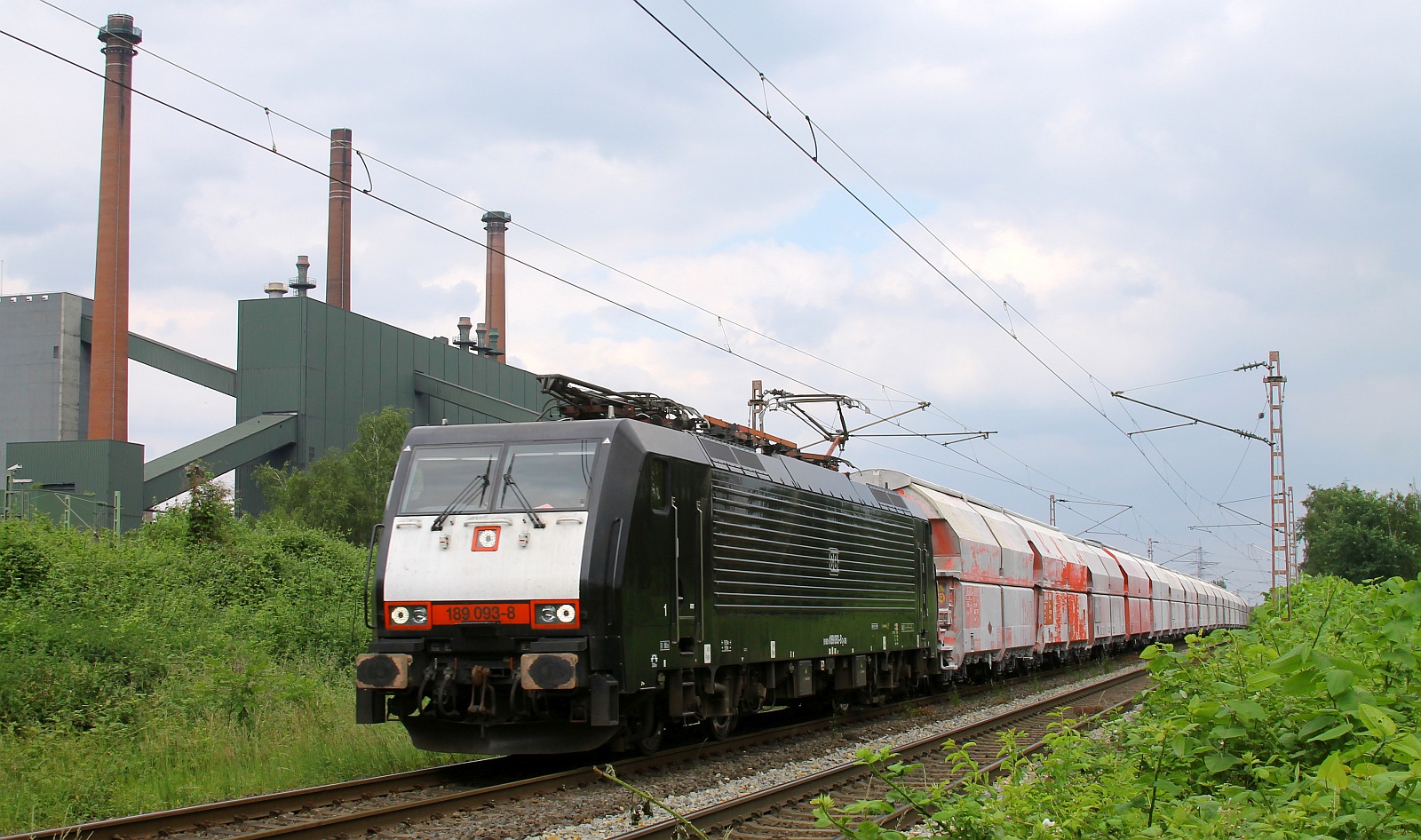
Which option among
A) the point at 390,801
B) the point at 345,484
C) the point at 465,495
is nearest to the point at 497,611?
the point at 465,495

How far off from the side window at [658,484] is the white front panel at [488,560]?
2.84 ft

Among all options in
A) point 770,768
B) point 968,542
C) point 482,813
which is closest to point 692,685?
point 770,768

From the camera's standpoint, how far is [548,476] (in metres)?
11.0

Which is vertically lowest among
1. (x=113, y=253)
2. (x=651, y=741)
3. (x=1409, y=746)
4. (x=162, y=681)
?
(x=651, y=741)

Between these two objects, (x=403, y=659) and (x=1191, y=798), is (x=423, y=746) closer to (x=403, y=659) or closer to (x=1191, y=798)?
(x=403, y=659)

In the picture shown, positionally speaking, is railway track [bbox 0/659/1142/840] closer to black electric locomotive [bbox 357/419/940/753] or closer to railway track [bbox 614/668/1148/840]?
black electric locomotive [bbox 357/419/940/753]

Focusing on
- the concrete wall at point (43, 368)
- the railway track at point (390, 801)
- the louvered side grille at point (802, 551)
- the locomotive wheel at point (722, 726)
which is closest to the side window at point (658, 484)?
the louvered side grille at point (802, 551)

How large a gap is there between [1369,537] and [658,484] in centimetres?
5143

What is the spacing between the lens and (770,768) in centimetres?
1202

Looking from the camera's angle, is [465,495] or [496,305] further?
[496,305]

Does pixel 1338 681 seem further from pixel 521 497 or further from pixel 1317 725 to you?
pixel 521 497

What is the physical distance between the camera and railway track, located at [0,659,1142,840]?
7.96m

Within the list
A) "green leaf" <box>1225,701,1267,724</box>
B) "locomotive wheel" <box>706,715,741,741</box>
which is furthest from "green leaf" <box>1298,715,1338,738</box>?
"locomotive wheel" <box>706,715,741,741</box>

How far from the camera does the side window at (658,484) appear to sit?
36.8ft
